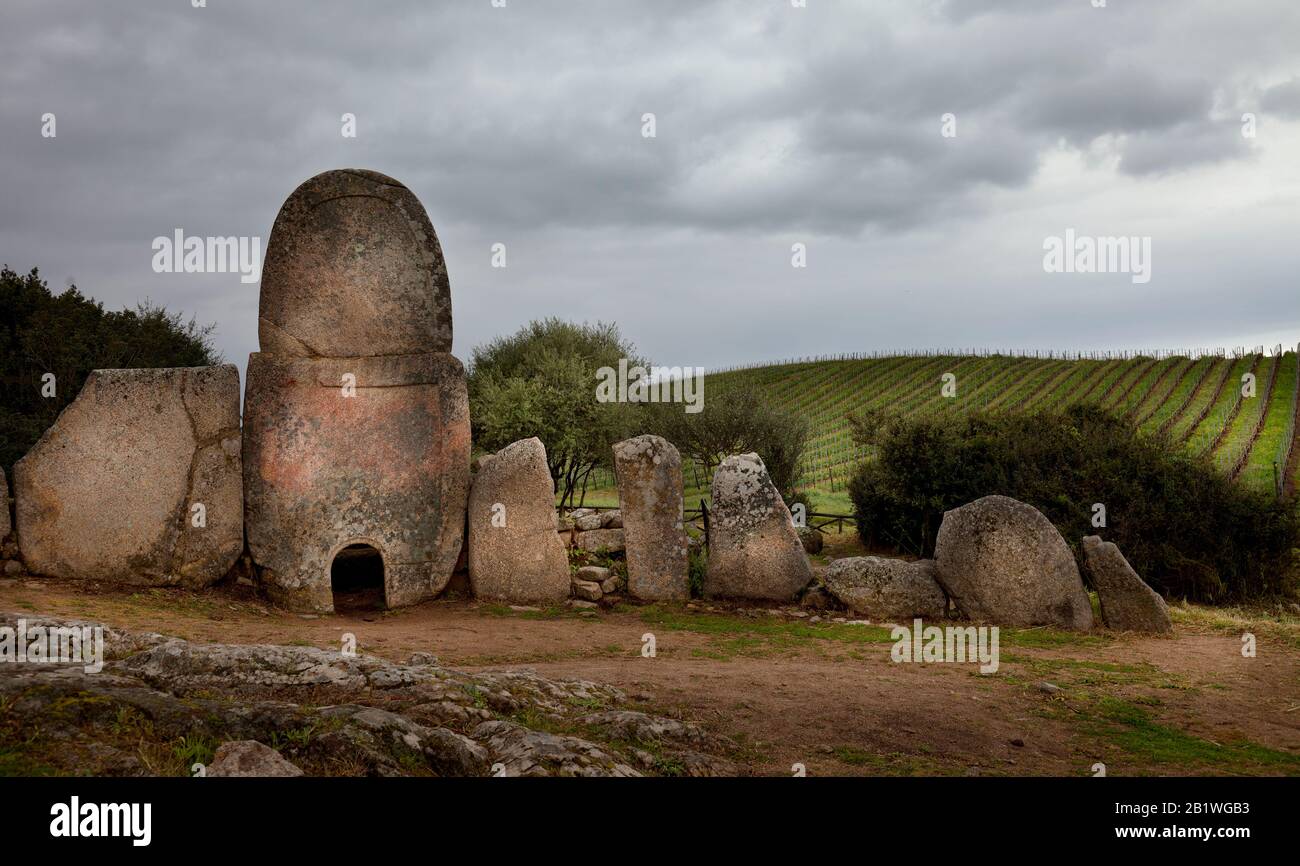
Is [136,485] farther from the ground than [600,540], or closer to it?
farther from the ground

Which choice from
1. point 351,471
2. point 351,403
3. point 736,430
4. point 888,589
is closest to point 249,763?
point 351,471

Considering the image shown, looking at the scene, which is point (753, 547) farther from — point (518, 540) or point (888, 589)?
point (518, 540)

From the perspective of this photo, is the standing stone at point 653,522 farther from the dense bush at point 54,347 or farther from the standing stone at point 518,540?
the dense bush at point 54,347

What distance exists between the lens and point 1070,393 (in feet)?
176

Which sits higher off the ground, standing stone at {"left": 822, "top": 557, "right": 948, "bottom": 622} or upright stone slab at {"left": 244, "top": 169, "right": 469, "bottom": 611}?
upright stone slab at {"left": 244, "top": 169, "right": 469, "bottom": 611}

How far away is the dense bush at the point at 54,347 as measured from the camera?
25.4 meters

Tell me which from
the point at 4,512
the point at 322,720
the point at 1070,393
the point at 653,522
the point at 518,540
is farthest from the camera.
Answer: the point at 1070,393

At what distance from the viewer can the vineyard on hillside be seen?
1548 inches

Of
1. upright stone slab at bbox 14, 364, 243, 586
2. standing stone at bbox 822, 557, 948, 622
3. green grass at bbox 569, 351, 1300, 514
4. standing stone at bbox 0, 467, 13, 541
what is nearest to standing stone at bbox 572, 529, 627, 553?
standing stone at bbox 822, 557, 948, 622

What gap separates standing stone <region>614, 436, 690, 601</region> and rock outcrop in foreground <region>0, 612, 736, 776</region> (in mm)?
6546

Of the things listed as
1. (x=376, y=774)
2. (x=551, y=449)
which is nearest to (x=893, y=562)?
(x=376, y=774)

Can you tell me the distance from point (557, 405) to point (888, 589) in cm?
1650

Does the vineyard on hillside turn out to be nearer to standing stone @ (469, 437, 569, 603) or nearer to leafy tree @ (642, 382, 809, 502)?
leafy tree @ (642, 382, 809, 502)
